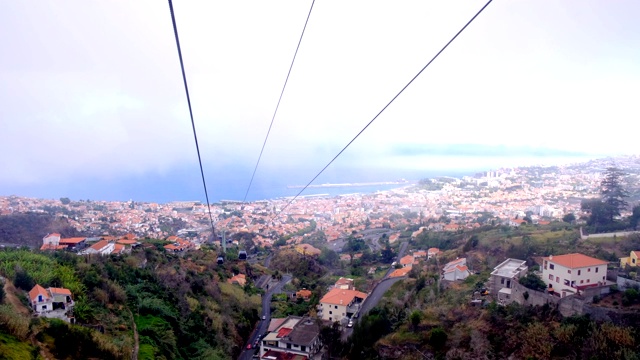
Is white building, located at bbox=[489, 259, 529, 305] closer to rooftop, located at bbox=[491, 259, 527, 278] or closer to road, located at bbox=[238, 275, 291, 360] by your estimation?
rooftop, located at bbox=[491, 259, 527, 278]

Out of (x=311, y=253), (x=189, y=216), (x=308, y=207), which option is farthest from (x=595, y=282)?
(x=308, y=207)

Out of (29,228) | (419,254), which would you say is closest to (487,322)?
(419,254)

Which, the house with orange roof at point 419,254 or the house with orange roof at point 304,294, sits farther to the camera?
the house with orange roof at point 419,254

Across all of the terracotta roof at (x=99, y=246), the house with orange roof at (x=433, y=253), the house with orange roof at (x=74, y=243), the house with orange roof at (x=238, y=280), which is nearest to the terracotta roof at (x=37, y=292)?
the terracotta roof at (x=99, y=246)

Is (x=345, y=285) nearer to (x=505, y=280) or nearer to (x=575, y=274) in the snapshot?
(x=505, y=280)

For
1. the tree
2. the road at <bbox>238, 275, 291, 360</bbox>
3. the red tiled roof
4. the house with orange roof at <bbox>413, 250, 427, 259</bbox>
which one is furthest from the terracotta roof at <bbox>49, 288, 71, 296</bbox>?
the tree

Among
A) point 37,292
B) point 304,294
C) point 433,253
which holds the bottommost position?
point 304,294

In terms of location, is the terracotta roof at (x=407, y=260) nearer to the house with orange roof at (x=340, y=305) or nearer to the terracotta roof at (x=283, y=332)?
the house with orange roof at (x=340, y=305)
